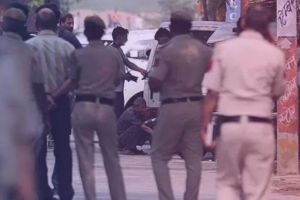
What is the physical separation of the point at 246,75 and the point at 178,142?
206cm

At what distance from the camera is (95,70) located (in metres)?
13.5

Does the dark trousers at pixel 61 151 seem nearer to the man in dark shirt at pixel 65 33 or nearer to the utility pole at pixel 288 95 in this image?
the man in dark shirt at pixel 65 33

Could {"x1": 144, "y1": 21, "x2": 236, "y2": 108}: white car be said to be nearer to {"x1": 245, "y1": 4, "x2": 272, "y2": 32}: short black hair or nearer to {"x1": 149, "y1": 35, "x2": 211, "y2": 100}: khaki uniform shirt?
{"x1": 149, "y1": 35, "x2": 211, "y2": 100}: khaki uniform shirt

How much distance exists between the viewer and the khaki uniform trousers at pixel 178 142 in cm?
1302

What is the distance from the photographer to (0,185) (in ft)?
35.5

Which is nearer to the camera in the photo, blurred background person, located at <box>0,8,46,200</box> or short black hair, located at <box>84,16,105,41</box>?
blurred background person, located at <box>0,8,46,200</box>

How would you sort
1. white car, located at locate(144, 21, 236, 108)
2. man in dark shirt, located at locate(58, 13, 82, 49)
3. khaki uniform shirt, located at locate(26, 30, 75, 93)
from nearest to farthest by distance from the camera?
khaki uniform shirt, located at locate(26, 30, 75, 93) → man in dark shirt, located at locate(58, 13, 82, 49) → white car, located at locate(144, 21, 236, 108)

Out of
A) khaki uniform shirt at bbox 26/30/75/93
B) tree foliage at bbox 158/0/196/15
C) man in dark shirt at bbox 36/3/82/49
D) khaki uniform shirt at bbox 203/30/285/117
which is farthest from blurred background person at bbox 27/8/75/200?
tree foliage at bbox 158/0/196/15

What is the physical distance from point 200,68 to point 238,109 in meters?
1.93

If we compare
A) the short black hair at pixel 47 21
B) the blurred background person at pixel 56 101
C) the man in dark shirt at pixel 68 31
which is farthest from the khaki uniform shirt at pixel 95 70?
the man in dark shirt at pixel 68 31

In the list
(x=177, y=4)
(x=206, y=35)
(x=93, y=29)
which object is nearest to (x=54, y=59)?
(x=93, y=29)

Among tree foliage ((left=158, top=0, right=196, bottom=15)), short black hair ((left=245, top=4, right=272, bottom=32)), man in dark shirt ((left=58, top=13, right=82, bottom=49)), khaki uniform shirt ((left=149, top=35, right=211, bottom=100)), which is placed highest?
short black hair ((left=245, top=4, right=272, bottom=32))

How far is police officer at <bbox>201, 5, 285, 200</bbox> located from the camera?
36.7 feet

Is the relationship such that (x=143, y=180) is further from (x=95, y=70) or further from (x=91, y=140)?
(x=95, y=70)
